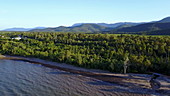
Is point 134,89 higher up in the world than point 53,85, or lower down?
lower down

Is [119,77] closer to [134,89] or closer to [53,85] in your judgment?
[134,89]

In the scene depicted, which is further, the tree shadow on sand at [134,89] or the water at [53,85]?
the tree shadow on sand at [134,89]

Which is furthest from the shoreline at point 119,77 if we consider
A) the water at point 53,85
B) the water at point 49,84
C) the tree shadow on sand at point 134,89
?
the water at point 49,84

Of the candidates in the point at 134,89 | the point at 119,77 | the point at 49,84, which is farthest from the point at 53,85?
→ the point at 134,89

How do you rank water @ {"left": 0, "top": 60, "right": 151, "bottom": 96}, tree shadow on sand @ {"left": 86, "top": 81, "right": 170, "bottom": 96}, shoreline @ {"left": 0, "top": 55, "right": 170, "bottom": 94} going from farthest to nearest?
shoreline @ {"left": 0, "top": 55, "right": 170, "bottom": 94} < tree shadow on sand @ {"left": 86, "top": 81, "right": 170, "bottom": 96} < water @ {"left": 0, "top": 60, "right": 151, "bottom": 96}

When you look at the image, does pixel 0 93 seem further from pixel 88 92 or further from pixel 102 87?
pixel 102 87

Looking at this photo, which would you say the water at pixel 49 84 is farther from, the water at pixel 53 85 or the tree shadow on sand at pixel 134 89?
the tree shadow on sand at pixel 134 89

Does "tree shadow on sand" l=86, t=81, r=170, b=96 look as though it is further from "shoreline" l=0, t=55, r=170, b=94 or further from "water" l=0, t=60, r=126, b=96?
"water" l=0, t=60, r=126, b=96

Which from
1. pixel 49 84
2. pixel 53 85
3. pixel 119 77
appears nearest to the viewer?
pixel 53 85

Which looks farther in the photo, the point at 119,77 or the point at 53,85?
the point at 119,77

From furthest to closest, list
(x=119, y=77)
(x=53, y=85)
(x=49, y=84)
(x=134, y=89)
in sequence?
(x=119, y=77) → (x=49, y=84) → (x=53, y=85) → (x=134, y=89)

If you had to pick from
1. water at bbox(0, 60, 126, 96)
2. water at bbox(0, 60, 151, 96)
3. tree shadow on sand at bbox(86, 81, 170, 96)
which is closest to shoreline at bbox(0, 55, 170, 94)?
tree shadow on sand at bbox(86, 81, 170, 96)

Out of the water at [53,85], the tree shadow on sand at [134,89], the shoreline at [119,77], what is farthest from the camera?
the shoreline at [119,77]

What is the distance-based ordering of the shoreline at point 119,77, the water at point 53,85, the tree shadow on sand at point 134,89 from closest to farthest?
1. the water at point 53,85
2. the tree shadow on sand at point 134,89
3. the shoreline at point 119,77
